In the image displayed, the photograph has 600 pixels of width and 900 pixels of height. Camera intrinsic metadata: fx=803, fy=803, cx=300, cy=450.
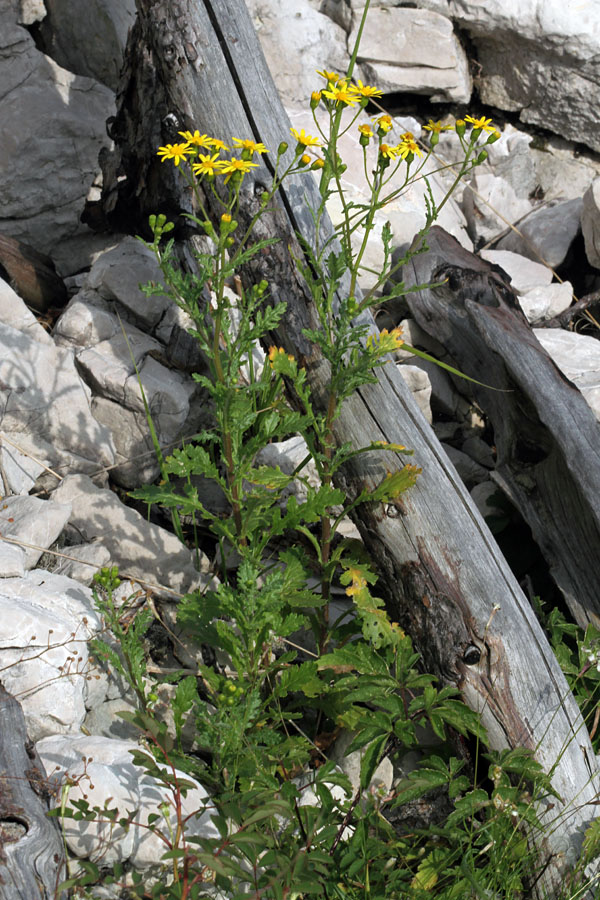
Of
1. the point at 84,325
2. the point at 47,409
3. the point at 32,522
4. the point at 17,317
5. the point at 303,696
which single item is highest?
the point at 17,317

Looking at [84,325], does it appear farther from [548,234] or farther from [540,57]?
[540,57]

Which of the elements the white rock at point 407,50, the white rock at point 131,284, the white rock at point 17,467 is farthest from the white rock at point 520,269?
the white rock at point 17,467

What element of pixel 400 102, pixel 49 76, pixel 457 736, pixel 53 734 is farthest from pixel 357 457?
pixel 400 102

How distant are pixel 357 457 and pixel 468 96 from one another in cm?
449

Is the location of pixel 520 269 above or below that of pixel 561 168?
below

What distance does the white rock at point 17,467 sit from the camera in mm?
3566

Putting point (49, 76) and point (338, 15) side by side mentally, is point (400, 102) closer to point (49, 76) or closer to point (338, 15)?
point (338, 15)

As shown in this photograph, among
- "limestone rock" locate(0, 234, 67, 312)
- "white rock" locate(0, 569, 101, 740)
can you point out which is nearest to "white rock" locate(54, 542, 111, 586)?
"white rock" locate(0, 569, 101, 740)

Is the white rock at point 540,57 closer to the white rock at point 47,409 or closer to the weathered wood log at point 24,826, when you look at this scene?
the white rock at point 47,409

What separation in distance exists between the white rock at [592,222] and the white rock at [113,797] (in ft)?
14.1

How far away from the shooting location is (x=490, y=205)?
583 cm

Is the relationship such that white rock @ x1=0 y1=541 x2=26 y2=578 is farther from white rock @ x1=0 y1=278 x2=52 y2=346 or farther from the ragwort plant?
white rock @ x1=0 y1=278 x2=52 y2=346

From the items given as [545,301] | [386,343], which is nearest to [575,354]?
[545,301]

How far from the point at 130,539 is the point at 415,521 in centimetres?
124
